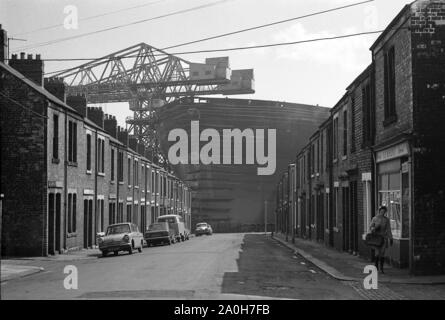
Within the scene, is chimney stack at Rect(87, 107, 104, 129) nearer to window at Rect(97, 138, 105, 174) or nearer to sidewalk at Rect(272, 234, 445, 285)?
window at Rect(97, 138, 105, 174)

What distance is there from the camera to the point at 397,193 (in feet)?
61.5

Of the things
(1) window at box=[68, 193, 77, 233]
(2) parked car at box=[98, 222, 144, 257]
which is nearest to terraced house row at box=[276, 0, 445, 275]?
(2) parked car at box=[98, 222, 144, 257]

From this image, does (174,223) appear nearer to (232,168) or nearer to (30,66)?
(30,66)

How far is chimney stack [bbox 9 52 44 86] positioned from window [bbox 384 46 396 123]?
17.0 m

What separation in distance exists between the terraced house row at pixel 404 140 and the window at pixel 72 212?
13463mm

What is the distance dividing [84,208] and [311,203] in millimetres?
16008

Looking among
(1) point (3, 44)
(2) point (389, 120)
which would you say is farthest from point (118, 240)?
(2) point (389, 120)

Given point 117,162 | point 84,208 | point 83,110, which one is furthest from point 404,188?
point 117,162

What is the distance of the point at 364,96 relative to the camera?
24.2 meters

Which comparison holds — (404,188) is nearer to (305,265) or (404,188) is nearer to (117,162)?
(305,265)

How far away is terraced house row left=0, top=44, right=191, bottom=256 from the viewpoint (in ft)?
88.5

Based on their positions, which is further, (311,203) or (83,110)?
(311,203)

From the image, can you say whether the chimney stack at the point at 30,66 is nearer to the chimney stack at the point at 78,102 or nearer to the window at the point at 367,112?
the chimney stack at the point at 78,102

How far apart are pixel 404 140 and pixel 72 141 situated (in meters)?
19.3
